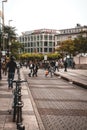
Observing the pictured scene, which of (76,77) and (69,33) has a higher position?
(69,33)

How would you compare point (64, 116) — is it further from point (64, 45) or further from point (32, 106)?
point (64, 45)

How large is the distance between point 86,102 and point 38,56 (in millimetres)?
124651

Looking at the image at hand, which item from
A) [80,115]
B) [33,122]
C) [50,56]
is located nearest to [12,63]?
[80,115]

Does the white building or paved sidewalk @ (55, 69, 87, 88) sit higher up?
the white building

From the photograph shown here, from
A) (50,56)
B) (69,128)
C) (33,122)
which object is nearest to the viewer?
(69,128)

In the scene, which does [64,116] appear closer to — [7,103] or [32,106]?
[32,106]

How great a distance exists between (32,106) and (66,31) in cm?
17460

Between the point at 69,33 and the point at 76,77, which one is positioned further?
the point at 69,33

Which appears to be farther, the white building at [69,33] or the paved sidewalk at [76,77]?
the white building at [69,33]

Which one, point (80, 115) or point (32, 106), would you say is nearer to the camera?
point (80, 115)

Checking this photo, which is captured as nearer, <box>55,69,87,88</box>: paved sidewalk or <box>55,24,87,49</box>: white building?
<box>55,69,87,88</box>: paved sidewalk

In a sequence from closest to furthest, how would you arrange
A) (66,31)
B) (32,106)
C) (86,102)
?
(32,106), (86,102), (66,31)

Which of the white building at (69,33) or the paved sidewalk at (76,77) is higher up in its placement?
the white building at (69,33)

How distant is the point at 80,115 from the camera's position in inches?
552
